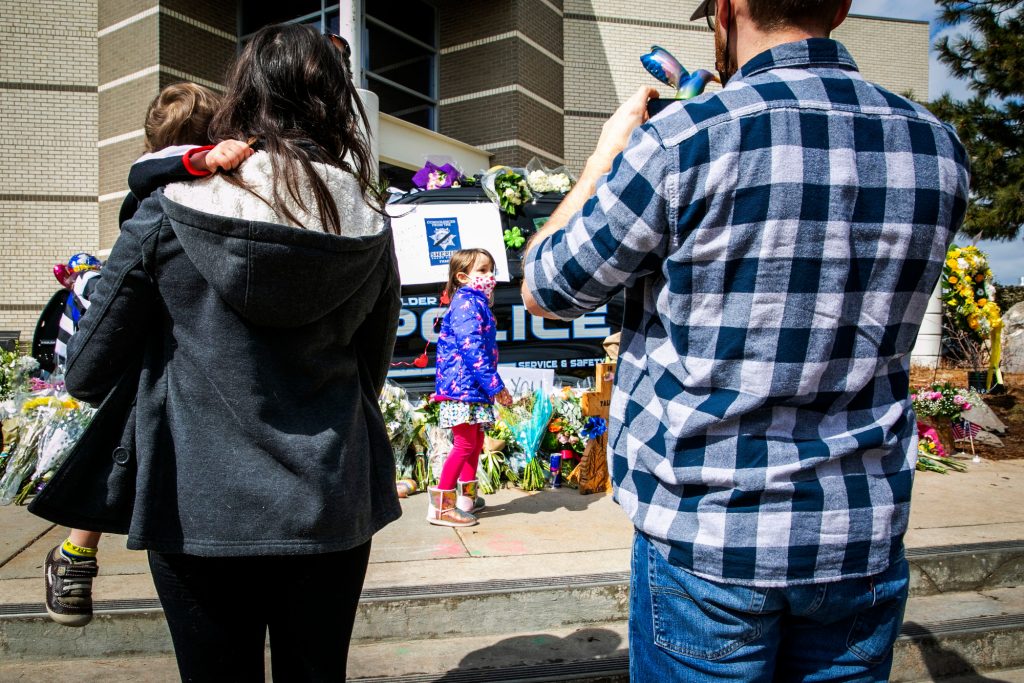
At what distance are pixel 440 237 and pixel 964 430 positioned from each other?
193 inches

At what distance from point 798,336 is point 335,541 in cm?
92

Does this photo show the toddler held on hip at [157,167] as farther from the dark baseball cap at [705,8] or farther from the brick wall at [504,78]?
the brick wall at [504,78]

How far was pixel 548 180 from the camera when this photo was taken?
22.7 ft

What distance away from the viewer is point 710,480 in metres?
1.14

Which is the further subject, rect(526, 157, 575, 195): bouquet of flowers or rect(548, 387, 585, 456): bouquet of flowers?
rect(526, 157, 575, 195): bouquet of flowers

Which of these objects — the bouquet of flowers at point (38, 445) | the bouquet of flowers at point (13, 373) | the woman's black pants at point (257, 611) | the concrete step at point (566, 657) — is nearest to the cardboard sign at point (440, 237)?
the bouquet of flowers at point (38, 445)

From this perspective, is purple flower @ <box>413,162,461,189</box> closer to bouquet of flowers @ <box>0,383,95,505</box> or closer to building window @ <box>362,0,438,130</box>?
bouquet of flowers @ <box>0,383,95,505</box>

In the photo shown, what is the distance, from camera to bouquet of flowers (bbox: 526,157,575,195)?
682cm

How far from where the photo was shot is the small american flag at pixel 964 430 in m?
6.73

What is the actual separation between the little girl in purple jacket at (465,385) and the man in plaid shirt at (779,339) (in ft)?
10.1

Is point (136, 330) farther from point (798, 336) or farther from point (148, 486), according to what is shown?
point (798, 336)

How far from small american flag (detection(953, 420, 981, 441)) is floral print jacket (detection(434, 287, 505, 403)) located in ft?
15.4

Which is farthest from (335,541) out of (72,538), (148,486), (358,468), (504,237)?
(504,237)

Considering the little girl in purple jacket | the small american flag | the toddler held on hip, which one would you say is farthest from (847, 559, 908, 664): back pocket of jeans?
the small american flag
